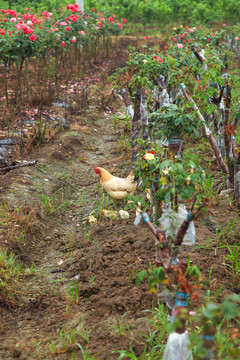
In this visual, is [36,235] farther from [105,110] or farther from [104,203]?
[105,110]

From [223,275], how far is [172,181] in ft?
2.77

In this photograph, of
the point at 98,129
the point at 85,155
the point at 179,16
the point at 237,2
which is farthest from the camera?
the point at 179,16

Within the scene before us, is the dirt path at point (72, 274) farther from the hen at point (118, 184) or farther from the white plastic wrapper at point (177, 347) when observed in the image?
the white plastic wrapper at point (177, 347)

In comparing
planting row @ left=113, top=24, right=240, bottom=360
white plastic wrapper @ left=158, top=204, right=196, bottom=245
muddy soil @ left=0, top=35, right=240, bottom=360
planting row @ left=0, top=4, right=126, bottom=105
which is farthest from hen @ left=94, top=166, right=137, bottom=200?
planting row @ left=0, top=4, right=126, bottom=105

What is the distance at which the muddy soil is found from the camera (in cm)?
227

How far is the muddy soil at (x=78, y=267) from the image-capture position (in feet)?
7.45

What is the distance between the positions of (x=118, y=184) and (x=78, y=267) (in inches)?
38.0

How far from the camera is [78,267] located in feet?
10.4

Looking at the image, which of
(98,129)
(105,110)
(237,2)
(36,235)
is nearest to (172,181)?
(36,235)

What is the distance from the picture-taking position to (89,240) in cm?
356

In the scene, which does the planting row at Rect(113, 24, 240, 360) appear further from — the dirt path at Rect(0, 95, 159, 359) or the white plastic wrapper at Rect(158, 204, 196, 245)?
the dirt path at Rect(0, 95, 159, 359)

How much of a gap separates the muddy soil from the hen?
0.72 ft

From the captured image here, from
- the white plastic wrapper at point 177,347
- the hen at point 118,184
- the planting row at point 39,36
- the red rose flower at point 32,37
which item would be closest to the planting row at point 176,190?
the white plastic wrapper at point 177,347

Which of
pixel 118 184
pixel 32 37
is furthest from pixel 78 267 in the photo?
pixel 32 37
